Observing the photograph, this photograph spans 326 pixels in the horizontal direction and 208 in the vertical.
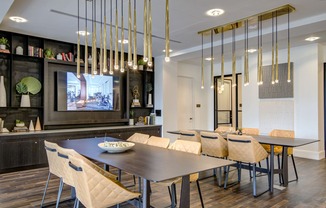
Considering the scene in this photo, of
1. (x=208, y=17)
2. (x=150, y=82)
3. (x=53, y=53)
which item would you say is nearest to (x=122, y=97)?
(x=150, y=82)

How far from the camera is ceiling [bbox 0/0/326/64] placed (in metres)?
3.58

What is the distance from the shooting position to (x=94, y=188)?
207 centimetres

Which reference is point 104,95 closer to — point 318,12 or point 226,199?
point 226,199

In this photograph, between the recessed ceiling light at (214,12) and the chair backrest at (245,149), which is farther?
the recessed ceiling light at (214,12)

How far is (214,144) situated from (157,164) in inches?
84.4

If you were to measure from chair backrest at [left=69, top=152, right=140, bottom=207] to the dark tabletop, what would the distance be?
0.20 metres

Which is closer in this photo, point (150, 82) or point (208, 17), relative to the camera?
point (208, 17)

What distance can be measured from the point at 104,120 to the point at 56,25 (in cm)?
267

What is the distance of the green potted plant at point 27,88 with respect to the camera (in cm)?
513

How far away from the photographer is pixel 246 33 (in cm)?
495

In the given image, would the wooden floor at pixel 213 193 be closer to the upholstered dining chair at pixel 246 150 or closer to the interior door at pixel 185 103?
the upholstered dining chair at pixel 246 150

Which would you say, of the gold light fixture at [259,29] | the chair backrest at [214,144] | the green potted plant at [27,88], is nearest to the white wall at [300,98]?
the gold light fixture at [259,29]

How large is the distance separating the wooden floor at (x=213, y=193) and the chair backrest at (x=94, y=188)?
1.22m

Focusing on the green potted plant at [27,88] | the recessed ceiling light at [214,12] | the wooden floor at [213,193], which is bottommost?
the wooden floor at [213,193]
